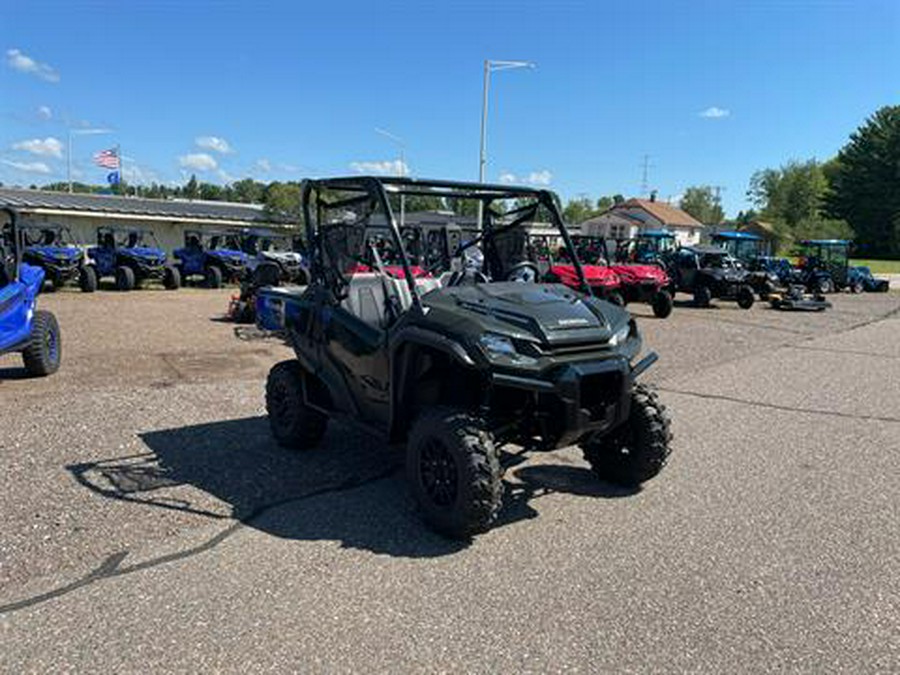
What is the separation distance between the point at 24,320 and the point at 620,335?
627 cm

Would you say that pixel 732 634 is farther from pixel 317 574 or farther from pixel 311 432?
pixel 311 432

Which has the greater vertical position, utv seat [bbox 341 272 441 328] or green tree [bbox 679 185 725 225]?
green tree [bbox 679 185 725 225]

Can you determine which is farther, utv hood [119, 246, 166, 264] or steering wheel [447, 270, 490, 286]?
utv hood [119, 246, 166, 264]

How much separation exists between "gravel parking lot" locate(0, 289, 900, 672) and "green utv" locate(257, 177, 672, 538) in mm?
366

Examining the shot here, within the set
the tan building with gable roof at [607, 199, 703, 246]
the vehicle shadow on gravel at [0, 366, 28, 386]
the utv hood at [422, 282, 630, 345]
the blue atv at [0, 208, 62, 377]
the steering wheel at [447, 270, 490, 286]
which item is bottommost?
the vehicle shadow on gravel at [0, 366, 28, 386]

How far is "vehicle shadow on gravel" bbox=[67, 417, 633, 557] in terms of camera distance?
393 centimetres

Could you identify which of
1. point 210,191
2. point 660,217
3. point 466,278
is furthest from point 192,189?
point 466,278

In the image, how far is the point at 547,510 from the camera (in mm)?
4270

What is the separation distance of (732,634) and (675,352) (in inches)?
334

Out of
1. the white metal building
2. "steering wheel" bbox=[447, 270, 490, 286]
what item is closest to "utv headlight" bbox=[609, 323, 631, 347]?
"steering wheel" bbox=[447, 270, 490, 286]

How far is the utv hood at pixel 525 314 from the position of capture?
369 centimetres

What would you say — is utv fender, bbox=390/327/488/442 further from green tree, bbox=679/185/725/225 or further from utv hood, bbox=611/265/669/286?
green tree, bbox=679/185/725/225

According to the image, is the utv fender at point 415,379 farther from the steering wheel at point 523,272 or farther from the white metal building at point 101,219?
the white metal building at point 101,219

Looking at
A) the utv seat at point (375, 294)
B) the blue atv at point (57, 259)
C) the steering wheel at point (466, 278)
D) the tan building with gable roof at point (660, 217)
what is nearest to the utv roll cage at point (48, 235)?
the blue atv at point (57, 259)
